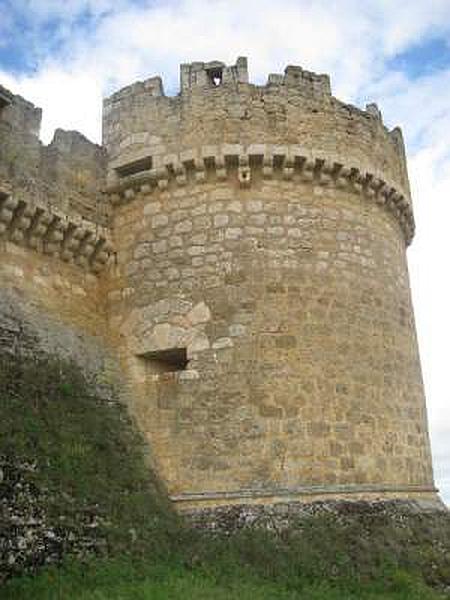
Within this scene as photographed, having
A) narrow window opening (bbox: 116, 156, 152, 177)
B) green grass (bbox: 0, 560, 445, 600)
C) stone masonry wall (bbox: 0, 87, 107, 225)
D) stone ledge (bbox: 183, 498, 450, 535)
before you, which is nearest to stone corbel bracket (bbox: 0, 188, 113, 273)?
stone masonry wall (bbox: 0, 87, 107, 225)

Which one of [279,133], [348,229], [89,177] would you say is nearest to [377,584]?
[348,229]

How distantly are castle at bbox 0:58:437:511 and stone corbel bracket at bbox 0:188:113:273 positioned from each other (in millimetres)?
20

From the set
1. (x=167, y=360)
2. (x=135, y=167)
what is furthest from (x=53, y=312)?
(x=135, y=167)

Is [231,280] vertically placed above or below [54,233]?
below

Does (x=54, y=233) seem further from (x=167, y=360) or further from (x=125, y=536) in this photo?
(x=125, y=536)

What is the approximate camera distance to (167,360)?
29.8 ft

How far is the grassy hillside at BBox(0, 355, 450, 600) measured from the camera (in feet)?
20.0

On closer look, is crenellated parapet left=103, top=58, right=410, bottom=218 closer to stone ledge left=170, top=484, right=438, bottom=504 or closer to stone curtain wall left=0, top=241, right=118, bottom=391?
stone curtain wall left=0, top=241, right=118, bottom=391

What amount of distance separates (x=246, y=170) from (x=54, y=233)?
246cm

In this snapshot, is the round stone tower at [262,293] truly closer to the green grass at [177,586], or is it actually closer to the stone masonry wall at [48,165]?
the stone masonry wall at [48,165]

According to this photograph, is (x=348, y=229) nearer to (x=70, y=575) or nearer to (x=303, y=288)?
(x=303, y=288)

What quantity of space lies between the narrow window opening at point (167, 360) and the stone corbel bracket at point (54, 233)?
4.74 feet

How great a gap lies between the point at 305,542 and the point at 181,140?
5.08 meters

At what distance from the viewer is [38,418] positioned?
7.35m
